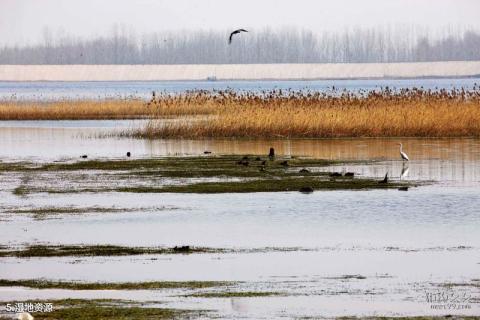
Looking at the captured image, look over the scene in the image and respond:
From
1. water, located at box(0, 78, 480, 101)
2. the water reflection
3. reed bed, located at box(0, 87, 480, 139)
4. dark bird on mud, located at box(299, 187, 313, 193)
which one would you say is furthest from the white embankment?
dark bird on mud, located at box(299, 187, 313, 193)

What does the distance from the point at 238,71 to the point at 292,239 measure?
15802cm

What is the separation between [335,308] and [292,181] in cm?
Result: 1158

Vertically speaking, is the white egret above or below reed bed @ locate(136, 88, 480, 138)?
below

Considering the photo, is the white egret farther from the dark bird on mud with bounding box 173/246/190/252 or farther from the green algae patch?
the green algae patch

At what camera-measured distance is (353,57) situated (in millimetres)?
165750

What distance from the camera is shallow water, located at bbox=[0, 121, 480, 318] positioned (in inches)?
420

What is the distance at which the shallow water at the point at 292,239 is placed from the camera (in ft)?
35.0

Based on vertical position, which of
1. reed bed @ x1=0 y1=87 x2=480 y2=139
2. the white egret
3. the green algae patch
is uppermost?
reed bed @ x1=0 y1=87 x2=480 y2=139

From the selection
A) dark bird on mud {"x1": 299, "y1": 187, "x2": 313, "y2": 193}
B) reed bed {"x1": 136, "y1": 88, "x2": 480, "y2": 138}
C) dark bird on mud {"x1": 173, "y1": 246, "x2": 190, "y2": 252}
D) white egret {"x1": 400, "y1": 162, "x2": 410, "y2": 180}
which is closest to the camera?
dark bird on mud {"x1": 173, "y1": 246, "x2": 190, "y2": 252}

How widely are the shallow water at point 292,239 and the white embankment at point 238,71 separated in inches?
5301

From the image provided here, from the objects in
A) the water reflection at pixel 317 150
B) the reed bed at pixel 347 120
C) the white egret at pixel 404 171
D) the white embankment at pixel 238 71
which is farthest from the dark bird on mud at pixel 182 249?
the white embankment at pixel 238 71

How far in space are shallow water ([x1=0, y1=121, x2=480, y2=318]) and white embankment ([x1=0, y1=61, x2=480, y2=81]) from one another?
13466 cm

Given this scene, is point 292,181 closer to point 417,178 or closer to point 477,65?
point 417,178


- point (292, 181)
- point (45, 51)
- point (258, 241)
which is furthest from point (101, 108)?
point (45, 51)
